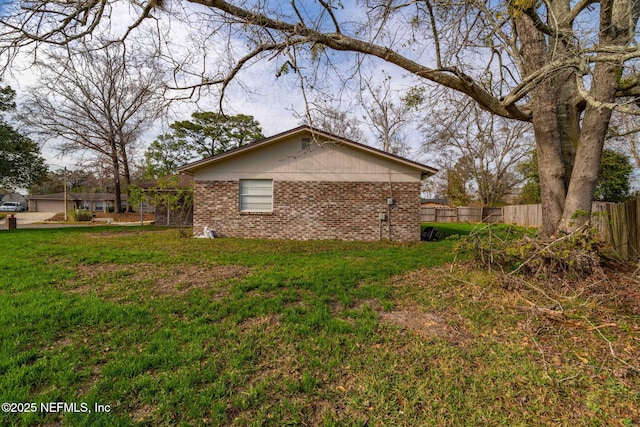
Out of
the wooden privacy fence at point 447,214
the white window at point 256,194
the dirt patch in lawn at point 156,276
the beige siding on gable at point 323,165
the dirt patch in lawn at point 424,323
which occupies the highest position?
the beige siding on gable at point 323,165

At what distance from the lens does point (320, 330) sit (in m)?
3.03

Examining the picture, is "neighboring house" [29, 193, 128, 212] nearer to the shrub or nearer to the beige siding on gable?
the shrub

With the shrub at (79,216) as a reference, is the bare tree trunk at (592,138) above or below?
above

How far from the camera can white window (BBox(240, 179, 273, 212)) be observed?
9.99 metres

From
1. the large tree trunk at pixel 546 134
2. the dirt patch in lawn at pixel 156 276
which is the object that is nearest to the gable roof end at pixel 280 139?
the large tree trunk at pixel 546 134

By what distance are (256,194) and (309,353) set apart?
8.03 metres

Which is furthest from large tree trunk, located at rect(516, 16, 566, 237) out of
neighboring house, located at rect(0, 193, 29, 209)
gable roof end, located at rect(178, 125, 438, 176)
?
neighboring house, located at rect(0, 193, 29, 209)

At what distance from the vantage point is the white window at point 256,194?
9992mm

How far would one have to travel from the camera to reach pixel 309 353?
2594 mm

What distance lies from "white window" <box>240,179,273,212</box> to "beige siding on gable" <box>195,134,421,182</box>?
0.97 ft

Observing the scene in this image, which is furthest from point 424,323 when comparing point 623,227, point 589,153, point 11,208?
point 11,208

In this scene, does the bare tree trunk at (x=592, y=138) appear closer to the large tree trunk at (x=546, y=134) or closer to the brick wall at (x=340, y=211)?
the large tree trunk at (x=546, y=134)

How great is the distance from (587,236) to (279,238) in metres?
8.02

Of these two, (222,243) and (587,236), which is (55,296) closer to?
(222,243)
